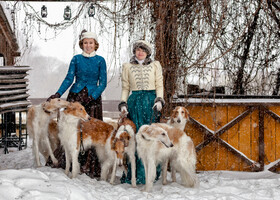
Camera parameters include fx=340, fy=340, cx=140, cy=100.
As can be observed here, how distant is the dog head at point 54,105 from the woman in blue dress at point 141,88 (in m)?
0.86

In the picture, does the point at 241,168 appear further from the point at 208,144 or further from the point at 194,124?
the point at 194,124

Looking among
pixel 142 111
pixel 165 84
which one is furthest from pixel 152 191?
pixel 165 84

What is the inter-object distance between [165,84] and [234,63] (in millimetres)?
2293

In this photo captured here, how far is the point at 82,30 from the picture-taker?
5.36 meters

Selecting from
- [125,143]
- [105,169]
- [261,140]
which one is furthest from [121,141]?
[261,140]

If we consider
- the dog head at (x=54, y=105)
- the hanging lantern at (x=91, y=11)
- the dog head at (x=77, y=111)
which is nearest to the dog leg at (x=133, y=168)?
the dog head at (x=77, y=111)

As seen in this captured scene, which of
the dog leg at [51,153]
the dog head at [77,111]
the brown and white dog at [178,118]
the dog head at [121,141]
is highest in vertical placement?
the dog head at [77,111]

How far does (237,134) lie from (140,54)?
2.74 m

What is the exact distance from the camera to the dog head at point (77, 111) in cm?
470

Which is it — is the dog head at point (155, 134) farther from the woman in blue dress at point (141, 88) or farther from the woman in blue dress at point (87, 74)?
the woman in blue dress at point (87, 74)

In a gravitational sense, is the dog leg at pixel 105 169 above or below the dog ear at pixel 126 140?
below

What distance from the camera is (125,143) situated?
475cm

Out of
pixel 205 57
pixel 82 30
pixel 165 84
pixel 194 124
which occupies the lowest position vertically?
pixel 194 124

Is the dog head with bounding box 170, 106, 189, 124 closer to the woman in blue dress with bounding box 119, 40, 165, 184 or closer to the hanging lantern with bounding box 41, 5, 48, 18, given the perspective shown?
the woman in blue dress with bounding box 119, 40, 165, 184
